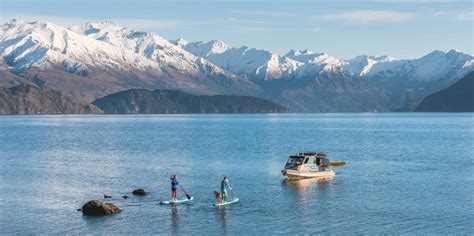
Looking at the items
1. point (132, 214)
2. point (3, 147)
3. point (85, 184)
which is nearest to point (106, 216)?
point (132, 214)

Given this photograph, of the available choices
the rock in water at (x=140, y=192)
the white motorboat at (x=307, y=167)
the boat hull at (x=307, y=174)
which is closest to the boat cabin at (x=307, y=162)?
the white motorboat at (x=307, y=167)

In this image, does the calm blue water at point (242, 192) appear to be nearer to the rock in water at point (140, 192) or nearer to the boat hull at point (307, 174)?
the rock in water at point (140, 192)

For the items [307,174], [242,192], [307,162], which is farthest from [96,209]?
[307,162]

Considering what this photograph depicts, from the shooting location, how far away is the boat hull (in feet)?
323

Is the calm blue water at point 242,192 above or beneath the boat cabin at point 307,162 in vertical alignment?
beneath

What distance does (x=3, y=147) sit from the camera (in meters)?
170

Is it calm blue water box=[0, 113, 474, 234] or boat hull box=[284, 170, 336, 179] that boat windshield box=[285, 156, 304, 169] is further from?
calm blue water box=[0, 113, 474, 234]

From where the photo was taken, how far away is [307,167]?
101312 millimetres

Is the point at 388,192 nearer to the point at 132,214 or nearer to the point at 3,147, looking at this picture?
the point at 132,214

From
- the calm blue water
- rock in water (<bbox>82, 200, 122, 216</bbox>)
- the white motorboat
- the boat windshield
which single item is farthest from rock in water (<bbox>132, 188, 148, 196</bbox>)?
the boat windshield

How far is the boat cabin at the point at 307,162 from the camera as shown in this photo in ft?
330

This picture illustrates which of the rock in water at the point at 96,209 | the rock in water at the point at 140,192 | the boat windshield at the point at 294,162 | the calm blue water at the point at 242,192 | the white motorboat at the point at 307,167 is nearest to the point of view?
the calm blue water at the point at 242,192

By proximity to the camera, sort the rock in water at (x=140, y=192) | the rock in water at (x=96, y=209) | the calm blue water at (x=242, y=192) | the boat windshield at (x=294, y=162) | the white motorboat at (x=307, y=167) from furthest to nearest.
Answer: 1. the boat windshield at (x=294, y=162)
2. the white motorboat at (x=307, y=167)
3. the rock in water at (x=140, y=192)
4. the rock in water at (x=96, y=209)
5. the calm blue water at (x=242, y=192)

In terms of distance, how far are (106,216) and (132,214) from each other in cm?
273
